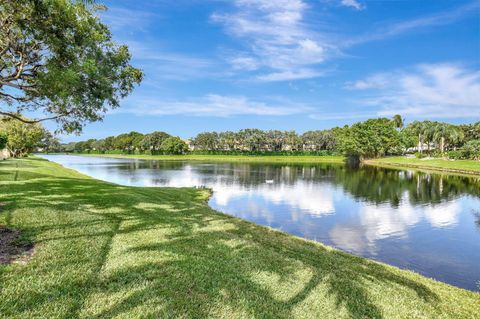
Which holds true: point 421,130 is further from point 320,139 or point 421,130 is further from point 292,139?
point 292,139

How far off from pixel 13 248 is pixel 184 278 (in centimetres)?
457

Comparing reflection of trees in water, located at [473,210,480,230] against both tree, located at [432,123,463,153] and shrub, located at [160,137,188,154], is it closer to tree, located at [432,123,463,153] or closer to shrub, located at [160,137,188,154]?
tree, located at [432,123,463,153]

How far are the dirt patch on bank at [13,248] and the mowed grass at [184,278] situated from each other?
0.23 meters

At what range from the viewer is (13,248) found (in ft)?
25.5

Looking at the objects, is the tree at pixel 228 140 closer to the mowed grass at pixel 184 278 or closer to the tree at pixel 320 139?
the tree at pixel 320 139

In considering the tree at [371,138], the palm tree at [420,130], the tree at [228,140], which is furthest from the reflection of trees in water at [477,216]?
the tree at [228,140]

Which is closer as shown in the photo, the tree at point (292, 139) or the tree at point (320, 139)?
the tree at point (320, 139)

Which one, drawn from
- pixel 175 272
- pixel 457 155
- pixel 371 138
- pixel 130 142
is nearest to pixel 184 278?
pixel 175 272

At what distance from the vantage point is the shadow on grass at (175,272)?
5719 mm

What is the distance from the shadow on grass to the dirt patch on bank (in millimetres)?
356

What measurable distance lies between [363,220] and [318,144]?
135m

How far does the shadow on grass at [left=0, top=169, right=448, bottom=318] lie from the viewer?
5719 millimetres

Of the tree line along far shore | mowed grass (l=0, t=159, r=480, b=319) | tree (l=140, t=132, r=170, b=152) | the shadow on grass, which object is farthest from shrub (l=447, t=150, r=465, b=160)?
tree (l=140, t=132, r=170, b=152)

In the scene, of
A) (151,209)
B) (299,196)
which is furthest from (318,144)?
(151,209)
